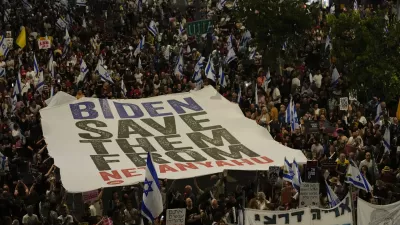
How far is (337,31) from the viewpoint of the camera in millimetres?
32219

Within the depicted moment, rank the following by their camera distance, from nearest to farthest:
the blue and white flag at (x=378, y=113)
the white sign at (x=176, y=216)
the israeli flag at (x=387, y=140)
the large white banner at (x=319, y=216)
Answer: the large white banner at (x=319, y=216)
the white sign at (x=176, y=216)
the israeli flag at (x=387, y=140)
the blue and white flag at (x=378, y=113)

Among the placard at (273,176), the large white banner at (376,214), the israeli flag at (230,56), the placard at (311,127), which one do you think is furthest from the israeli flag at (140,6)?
the large white banner at (376,214)

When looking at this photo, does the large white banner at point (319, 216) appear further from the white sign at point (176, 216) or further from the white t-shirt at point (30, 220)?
the white t-shirt at point (30, 220)

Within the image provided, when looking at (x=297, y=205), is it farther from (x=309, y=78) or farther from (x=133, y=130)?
(x=309, y=78)

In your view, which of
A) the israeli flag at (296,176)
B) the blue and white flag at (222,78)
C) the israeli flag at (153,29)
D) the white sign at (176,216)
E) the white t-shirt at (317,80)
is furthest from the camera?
the israeli flag at (153,29)

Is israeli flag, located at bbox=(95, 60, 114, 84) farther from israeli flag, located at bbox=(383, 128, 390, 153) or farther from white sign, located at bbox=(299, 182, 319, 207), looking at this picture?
white sign, located at bbox=(299, 182, 319, 207)

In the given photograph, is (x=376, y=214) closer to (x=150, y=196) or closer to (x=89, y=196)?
(x=150, y=196)

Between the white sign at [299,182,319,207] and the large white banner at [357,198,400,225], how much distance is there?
84.4 inches

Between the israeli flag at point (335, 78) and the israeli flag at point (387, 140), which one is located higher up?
the israeli flag at point (335, 78)

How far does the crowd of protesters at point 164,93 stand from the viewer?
21234 mm

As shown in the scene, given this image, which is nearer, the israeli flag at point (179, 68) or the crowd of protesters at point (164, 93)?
the crowd of protesters at point (164, 93)

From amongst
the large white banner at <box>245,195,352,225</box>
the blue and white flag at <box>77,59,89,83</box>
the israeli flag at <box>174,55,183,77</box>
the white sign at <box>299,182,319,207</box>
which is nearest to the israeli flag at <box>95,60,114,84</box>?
the blue and white flag at <box>77,59,89,83</box>

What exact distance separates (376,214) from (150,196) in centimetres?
413

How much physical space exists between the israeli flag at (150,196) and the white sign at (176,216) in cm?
122
